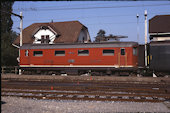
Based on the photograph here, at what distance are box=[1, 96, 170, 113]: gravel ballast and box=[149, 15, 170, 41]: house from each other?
1954cm

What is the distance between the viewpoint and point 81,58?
17906mm

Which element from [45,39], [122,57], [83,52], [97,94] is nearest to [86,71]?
[83,52]

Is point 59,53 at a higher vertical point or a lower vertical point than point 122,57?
higher

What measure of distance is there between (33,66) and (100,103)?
1321 cm

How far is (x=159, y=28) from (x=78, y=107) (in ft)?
73.7

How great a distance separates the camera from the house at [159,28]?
82.1 feet

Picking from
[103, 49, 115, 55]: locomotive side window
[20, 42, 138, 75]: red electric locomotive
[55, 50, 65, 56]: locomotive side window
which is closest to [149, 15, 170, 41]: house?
[20, 42, 138, 75]: red electric locomotive

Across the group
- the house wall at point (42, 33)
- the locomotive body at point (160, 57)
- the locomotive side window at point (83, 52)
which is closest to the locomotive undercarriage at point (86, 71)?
the locomotive side window at point (83, 52)

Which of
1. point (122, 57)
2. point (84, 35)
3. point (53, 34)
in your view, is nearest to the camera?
point (122, 57)

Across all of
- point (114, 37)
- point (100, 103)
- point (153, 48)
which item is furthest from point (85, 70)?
point (100, 103)

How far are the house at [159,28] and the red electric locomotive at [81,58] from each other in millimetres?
9712

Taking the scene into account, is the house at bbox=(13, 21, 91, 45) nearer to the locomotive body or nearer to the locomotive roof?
the locomotive roof

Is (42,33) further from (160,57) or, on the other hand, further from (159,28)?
(160,57)

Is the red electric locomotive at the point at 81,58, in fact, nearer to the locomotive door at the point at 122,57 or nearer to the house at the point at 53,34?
the locomotive door at the point at 122,57
